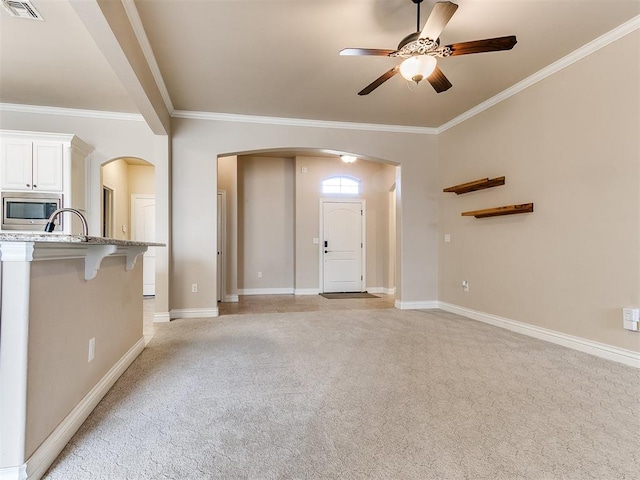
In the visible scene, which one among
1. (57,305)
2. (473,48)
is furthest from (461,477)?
(473,48)

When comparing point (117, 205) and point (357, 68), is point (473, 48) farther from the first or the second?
point (117, 205)

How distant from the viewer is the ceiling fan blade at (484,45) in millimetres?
2254

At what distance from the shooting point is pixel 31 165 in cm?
392

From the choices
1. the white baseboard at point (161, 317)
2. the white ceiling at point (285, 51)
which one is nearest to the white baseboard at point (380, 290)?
the white ceiling at point (285, 51)

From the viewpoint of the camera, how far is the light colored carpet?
1471 millimetres

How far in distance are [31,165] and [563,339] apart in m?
5.91

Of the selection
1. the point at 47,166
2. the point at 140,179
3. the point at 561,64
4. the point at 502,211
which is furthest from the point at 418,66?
the point at 140,179

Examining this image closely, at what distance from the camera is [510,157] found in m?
3.93

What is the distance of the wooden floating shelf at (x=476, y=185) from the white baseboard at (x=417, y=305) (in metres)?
1.69

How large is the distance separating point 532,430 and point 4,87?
18.4ft

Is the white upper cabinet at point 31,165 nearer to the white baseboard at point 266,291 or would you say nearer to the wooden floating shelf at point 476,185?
the white baseboard at point 266,291

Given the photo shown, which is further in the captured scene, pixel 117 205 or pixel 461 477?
pixel 117 205

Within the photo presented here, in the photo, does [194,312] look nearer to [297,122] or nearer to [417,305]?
[297,122]

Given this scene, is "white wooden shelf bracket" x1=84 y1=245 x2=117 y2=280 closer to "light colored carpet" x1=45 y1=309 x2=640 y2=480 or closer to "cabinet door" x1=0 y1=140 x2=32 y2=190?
"light colored carpet" x1=45 y1=309 x2=640 y2=480
